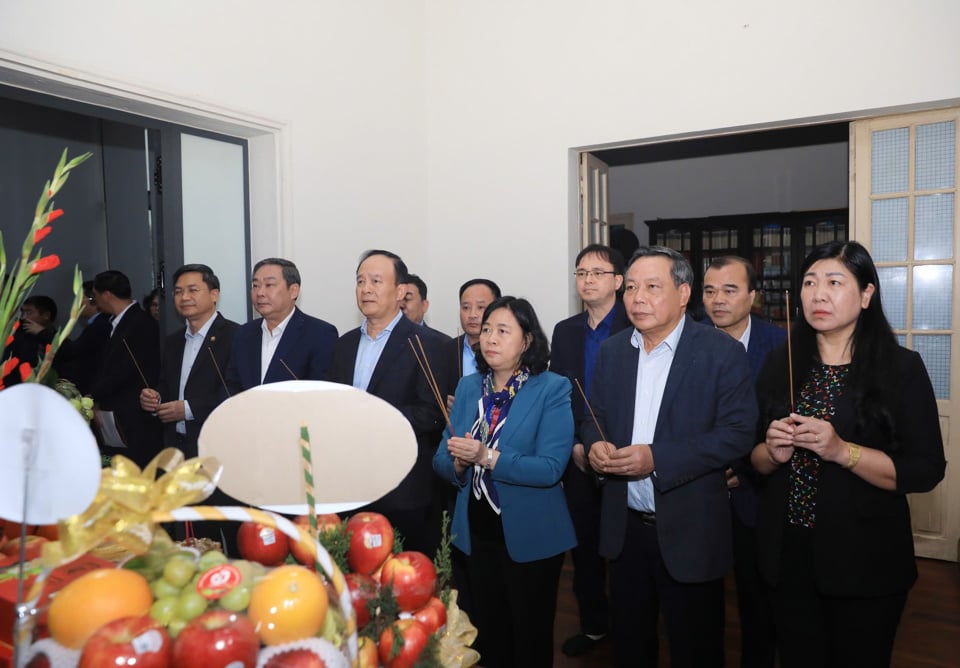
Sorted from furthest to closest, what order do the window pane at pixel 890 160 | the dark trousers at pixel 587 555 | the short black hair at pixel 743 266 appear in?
the window pane at pixel 890 160
the dark trousers at pixel 587 555
the short black hair at pixel 743 266

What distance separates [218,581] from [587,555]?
2.49 metres

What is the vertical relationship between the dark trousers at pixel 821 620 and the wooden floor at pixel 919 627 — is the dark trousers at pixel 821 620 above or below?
above

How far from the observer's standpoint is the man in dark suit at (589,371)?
2902mm

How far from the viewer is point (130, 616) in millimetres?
651

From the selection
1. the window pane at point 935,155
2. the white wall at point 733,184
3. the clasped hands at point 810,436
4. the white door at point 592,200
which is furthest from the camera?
the white wall at point 733,184

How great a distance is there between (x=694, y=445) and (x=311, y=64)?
319 centimetres

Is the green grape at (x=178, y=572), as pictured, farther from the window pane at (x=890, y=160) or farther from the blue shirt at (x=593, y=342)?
the window pane at (x=890, y=160)

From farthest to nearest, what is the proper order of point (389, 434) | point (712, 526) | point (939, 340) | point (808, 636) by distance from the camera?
point (939, 340)
point (712, 526)
point (808, 636)
point (389, 434)

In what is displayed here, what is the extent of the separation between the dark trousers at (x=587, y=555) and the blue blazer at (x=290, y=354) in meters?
1.21

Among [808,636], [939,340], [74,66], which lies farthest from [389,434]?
[939,340]

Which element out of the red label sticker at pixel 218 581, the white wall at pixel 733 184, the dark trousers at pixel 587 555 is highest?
the white wall at pixel 733 184

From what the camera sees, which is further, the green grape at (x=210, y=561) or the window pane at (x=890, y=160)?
the window pane at (x=890, y=160)

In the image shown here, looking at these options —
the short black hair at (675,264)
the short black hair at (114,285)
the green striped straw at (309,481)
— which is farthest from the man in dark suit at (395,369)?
the short black hair at (114,285)

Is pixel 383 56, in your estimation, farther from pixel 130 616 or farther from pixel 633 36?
pixel 130 616
